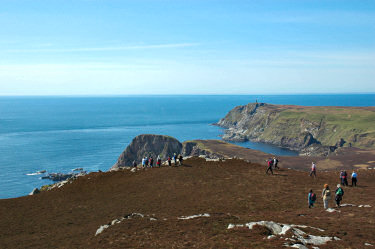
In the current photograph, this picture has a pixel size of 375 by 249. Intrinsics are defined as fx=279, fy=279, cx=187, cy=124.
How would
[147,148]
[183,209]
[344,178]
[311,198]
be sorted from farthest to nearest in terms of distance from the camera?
1. [147,148]
2. [344,178]
3. [183,209]
4. [311,198]

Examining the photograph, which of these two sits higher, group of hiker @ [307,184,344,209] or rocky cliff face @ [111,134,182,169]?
group of hiker @ [307,184,344,209]

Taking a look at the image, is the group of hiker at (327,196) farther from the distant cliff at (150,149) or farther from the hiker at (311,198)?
the distant cliff at (150,149)

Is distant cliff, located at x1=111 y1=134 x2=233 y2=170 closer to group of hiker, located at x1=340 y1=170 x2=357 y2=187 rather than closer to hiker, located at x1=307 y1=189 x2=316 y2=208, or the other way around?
group of hiker, located at x1=340 y1=170 x2=357 y2=187

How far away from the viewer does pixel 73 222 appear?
29000mm

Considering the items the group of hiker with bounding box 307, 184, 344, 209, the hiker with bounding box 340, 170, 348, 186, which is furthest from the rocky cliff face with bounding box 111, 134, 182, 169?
the group of hiker with bounding box 307, 184, 344, 209

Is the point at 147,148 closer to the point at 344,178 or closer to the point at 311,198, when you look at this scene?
the point at 344,178

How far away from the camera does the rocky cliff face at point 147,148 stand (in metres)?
145

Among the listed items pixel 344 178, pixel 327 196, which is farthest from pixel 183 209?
pixel 344 178

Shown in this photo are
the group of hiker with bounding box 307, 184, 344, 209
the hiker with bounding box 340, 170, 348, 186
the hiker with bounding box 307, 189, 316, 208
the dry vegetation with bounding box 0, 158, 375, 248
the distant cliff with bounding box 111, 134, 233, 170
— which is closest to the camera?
the dry vegetation with bounding box 0, 158, 375, 248

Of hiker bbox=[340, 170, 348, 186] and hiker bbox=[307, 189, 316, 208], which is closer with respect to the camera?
hiker bbox=[307, 189, 316, 208]

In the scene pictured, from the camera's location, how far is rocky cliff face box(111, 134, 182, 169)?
145 meters

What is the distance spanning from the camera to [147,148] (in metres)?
148

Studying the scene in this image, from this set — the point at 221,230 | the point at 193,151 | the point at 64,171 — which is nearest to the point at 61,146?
the point at 64,171

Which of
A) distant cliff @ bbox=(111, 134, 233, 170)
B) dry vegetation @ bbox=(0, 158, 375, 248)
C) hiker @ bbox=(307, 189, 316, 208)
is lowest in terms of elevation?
distant cliff @ bbox=(111, 134, 233, 170)
